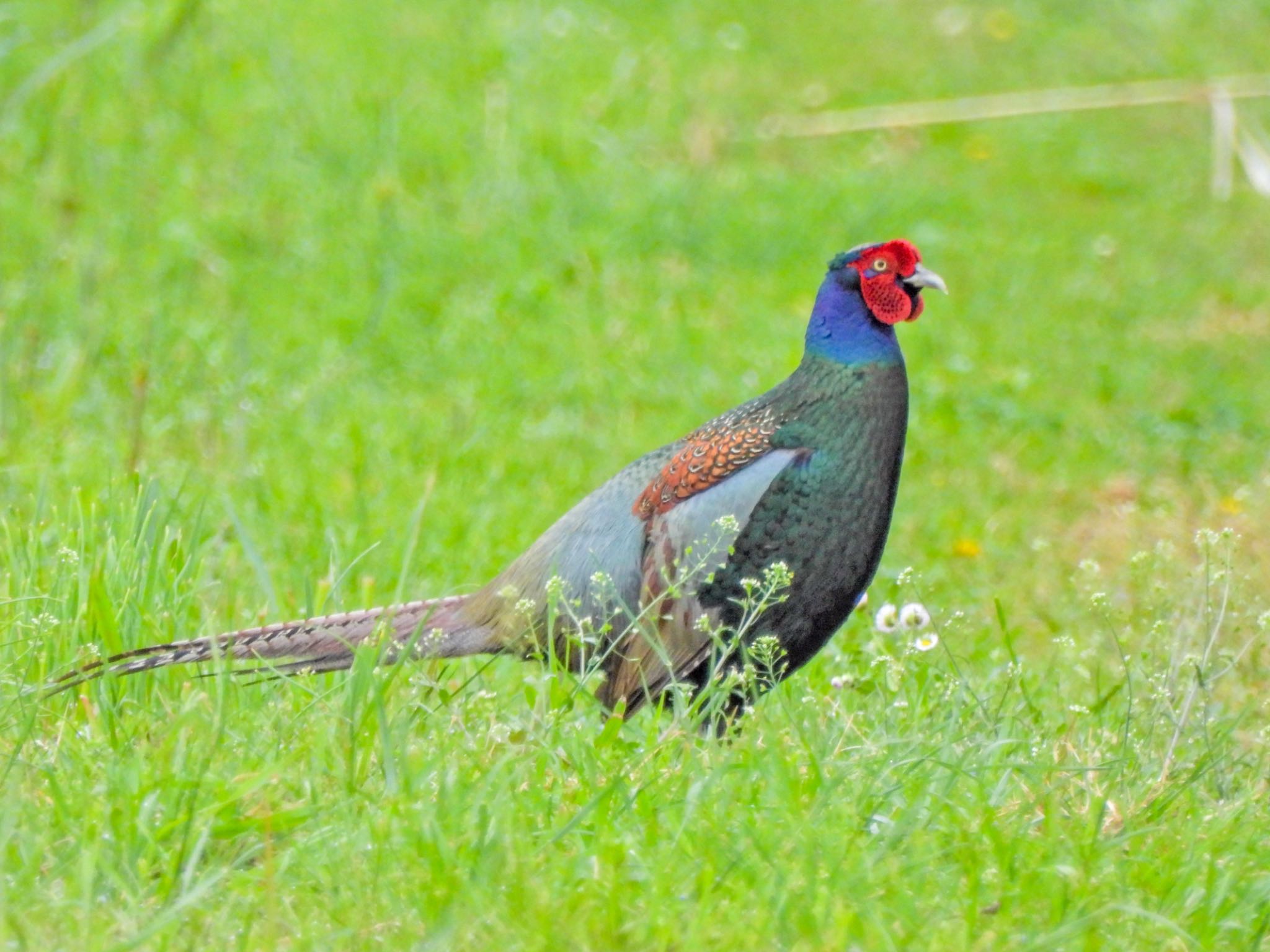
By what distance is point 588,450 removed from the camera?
611 cm

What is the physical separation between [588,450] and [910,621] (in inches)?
89.8

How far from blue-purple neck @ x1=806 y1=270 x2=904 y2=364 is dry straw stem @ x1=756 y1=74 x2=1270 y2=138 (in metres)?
5.18

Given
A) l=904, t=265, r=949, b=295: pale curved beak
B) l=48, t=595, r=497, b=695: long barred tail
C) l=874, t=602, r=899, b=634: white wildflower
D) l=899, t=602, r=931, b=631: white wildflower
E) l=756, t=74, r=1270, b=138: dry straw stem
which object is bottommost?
l=874, t=602, r=899, b=634: white wildflower

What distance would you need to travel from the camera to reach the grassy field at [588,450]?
283cm

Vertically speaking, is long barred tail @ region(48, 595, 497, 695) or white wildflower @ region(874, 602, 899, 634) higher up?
long barred tail @ region(48, 595, 497, 695)

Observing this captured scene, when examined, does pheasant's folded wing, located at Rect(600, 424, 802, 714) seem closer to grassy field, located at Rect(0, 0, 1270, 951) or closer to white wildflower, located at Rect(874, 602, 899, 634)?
grassy field, located at Rect(0, 0, 1270, 951)

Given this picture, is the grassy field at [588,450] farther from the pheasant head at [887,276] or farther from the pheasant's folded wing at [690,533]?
the pheasant head at [887,276]

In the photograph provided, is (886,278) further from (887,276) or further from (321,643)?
(321,643)

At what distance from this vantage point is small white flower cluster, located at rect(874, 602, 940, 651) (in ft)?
12.9

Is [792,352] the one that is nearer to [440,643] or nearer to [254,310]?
[254,310]

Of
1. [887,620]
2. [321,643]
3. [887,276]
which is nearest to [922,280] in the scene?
[887,276]

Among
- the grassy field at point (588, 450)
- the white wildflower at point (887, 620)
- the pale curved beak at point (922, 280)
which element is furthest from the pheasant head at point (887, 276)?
the white wildflower at point (887, 620)

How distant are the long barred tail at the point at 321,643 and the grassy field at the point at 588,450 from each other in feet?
0.26

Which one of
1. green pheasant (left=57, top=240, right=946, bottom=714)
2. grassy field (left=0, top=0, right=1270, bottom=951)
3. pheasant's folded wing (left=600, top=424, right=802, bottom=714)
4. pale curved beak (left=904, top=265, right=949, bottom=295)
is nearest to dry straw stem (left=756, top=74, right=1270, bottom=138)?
grassy field (left=0, top=0, right=1270, bottom=951)
